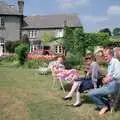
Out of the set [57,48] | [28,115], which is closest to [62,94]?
[28,115]

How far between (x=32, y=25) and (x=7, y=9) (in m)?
5.57

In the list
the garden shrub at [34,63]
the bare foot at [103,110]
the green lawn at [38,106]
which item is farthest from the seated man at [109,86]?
the garden shrub at [34,63]

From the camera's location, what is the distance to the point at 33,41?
69.9m

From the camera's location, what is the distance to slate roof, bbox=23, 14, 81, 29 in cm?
7019

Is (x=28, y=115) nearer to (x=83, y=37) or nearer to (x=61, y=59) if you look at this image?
(x=61, y=59)

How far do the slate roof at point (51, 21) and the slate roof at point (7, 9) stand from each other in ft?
12.3

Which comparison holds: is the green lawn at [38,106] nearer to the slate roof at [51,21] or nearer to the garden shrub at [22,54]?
the garden shrub at [22,54]

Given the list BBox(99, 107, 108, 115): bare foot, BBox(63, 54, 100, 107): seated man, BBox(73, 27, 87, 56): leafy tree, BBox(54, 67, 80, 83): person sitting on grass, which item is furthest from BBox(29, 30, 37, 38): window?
BBox(99, 107, 108, 115): bare foot

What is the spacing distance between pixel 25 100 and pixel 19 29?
2189 inches

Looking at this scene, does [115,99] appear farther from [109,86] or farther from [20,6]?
[20,6]

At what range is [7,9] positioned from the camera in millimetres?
67062

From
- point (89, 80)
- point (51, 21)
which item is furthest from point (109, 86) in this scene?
point (51, 21)

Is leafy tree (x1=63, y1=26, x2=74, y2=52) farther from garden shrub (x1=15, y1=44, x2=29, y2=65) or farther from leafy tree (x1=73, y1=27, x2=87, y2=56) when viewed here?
garden shrub (x1=15, y1=44, x2=29, y2=65)

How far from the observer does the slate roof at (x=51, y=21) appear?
7019cm
